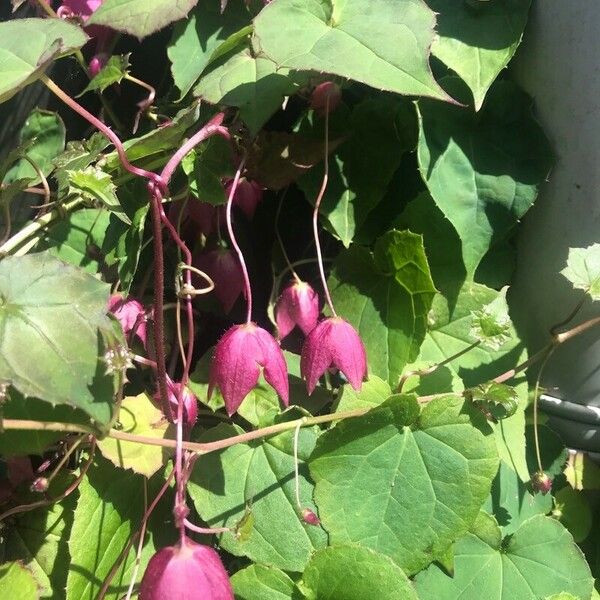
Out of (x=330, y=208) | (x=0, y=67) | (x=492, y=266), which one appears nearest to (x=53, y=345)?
(x=0, y=67)

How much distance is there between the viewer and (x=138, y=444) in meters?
0.65

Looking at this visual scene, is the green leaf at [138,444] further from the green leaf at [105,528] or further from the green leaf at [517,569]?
the green leaf at [517,569]

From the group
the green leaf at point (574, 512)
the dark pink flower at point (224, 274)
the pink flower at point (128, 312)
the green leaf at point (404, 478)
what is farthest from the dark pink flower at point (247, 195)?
the green leaf at point (574, 512)

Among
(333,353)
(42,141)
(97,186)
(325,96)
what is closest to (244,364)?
(333,353)

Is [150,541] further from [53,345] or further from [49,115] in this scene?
[49,115]

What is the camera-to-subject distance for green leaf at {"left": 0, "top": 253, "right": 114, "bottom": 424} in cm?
47

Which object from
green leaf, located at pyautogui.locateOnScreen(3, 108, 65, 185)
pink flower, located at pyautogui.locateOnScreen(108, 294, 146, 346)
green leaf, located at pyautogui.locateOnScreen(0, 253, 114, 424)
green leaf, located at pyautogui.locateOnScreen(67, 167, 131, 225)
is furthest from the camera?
green leaf, located at pyautogui.locateOnScreen(3, 108, 65, 185)

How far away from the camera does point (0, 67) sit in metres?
0.58

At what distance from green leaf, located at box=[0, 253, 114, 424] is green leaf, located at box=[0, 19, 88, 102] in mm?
144

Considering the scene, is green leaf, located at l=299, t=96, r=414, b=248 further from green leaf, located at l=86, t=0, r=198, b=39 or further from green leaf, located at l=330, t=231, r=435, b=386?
green leaf, located at l=86, t=0, r=198, b=39

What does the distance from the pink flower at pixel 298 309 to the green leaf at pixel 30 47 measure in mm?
308

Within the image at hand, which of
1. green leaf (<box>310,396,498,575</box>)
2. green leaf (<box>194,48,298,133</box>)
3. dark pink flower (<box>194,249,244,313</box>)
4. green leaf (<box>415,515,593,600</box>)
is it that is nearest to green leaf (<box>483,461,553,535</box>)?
green leaf (<box>415,515,593,600</box>)

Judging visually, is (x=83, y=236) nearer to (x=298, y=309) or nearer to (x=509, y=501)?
(x=298, y=309)

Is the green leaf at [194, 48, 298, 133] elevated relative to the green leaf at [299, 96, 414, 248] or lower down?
elevated
